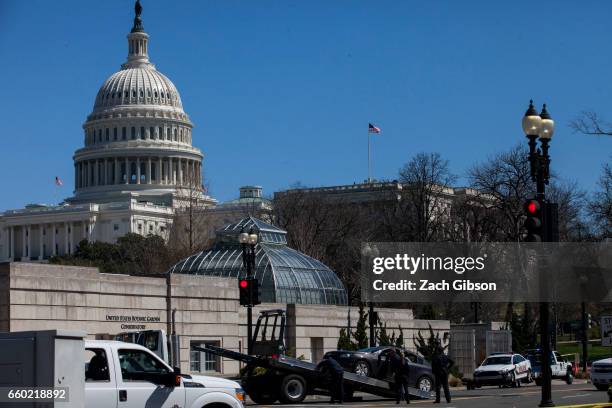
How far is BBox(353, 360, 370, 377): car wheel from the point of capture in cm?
3584

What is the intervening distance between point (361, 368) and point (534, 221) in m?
12.5

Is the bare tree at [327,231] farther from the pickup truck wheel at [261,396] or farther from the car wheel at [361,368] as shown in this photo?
the pickup truck wheel at [261,396]

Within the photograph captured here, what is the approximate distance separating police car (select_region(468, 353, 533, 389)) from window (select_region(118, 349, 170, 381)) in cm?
2558

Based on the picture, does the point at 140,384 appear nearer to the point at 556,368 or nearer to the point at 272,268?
the point at 556,368

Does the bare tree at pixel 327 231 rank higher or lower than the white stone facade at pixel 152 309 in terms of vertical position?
higher

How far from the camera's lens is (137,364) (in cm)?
1908

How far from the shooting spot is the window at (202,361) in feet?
146

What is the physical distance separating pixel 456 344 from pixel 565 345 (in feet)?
117

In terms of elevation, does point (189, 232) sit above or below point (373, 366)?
above

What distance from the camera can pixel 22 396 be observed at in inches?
568

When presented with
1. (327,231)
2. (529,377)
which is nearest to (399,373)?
(529,377)

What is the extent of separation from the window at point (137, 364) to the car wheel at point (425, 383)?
17615 millimetres

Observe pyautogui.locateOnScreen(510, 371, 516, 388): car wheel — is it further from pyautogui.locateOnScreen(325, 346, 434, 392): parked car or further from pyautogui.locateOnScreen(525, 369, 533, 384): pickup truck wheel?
pyautogui.locateOnScreen(325, 346, 434, 392): parked car

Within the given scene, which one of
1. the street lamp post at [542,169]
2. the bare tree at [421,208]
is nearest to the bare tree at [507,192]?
the bare tree at [421,208]
